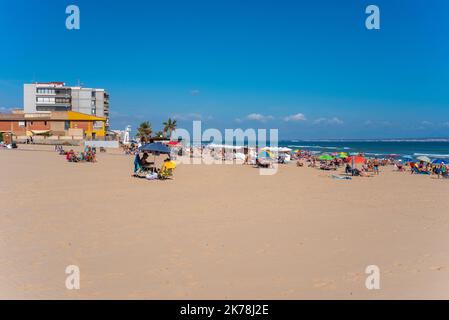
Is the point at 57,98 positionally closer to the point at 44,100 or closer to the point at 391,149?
the point at 44,100

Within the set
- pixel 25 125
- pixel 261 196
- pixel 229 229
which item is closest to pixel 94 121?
pixel 25 125

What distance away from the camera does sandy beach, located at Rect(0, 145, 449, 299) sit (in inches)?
184

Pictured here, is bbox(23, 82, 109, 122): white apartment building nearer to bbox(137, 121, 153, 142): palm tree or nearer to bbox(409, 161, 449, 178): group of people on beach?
bbox(137, 121, 153, 142): palm tree

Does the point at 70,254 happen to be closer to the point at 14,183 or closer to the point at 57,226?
the point at 57,226

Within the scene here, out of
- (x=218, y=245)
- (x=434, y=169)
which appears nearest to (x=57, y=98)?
(x=434, y=169)

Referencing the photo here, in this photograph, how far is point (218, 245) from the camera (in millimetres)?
6441

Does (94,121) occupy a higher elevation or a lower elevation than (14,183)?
higher

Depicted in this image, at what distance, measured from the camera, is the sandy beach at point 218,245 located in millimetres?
4664

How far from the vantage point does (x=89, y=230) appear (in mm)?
7238

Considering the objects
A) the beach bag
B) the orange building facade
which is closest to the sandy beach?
the beach bag

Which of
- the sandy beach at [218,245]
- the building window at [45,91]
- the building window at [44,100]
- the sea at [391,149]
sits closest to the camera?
the sandy beach at [218,245]

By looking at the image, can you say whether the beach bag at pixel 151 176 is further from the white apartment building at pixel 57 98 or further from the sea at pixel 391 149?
the white apartment building at pixel 57 98

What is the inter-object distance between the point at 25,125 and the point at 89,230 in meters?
54.1

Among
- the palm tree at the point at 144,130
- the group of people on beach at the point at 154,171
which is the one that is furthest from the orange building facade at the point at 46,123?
the group of people on beach at the point at 154,171
